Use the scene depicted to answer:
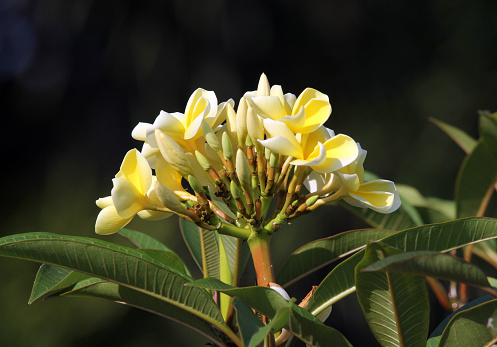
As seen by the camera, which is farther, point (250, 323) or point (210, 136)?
point (210, 136)

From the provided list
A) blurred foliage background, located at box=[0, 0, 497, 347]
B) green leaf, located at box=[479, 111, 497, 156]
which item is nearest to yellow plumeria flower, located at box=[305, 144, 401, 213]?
green leaf, located at box=[479, 111, 497, 156]

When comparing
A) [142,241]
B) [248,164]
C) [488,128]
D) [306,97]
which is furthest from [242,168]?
[488,128]

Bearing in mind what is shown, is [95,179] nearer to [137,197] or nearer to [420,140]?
[420,140]

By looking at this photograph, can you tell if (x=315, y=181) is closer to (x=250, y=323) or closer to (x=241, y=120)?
(x=241, y=120)

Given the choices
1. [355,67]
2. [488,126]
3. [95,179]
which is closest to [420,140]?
[355,67]

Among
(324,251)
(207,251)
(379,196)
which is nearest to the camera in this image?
(379,196)

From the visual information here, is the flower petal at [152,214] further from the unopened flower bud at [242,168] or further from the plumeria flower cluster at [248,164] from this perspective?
the unopened flower bud at [242,168]
